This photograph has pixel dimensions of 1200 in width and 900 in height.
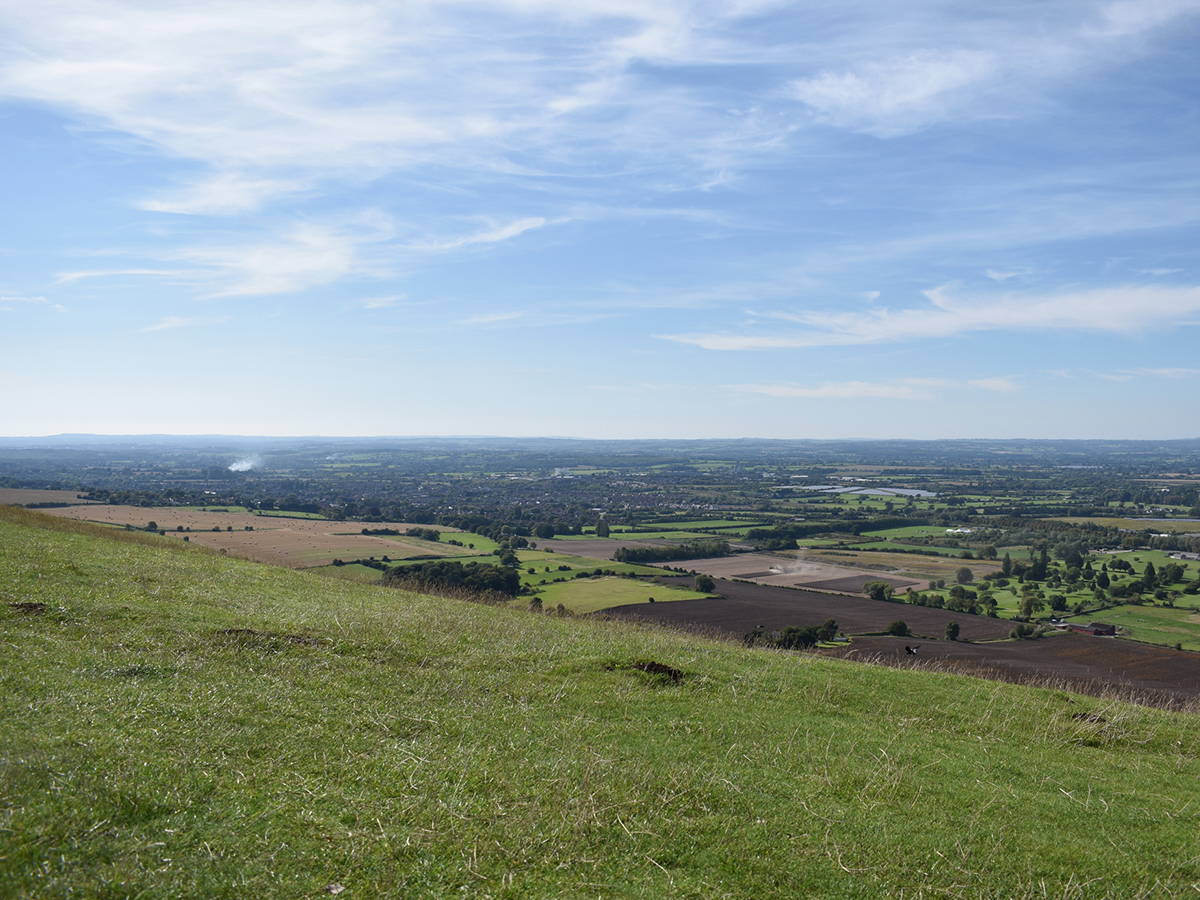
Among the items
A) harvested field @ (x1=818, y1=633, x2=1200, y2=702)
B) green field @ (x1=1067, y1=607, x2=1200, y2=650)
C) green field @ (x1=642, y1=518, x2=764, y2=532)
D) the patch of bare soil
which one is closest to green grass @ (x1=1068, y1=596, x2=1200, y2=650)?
green field @ (x1=1067, y1=607, x2=1200, y2=650)

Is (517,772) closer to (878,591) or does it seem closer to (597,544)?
(878,591)

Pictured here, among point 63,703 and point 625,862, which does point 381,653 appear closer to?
point 63,703

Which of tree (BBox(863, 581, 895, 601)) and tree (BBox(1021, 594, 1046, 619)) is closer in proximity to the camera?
tree (BBox(1021, 594, 1046, 619))

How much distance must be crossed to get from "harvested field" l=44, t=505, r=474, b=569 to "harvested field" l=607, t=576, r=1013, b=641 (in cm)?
2545

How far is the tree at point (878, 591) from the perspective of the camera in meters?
55.7

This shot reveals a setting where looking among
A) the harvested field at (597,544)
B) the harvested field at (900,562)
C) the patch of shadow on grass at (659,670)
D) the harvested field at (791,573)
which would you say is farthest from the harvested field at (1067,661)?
the harvested field at (597,544)

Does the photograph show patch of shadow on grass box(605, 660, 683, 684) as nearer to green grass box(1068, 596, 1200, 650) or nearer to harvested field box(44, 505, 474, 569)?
harvested field box(44, 505, 474, 569)

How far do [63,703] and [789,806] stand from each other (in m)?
9.63

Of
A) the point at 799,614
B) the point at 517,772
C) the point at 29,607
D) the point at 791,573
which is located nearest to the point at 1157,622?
the point at 799,614

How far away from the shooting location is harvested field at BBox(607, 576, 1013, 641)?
4069cm

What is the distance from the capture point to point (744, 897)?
7121mm

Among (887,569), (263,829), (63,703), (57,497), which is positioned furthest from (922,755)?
(57,497)

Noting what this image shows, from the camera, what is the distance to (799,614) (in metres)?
44.8

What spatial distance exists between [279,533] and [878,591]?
5311cm
